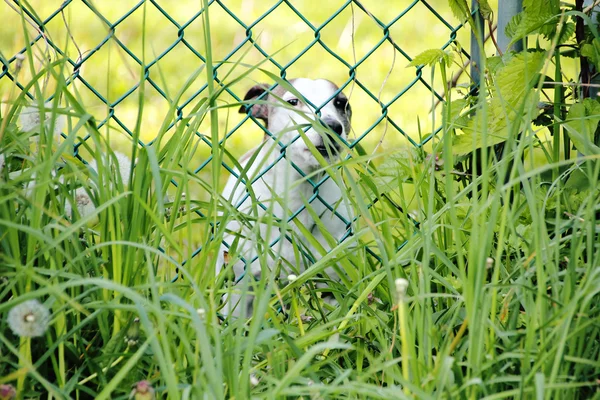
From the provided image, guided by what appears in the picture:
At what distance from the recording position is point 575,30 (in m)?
1.84

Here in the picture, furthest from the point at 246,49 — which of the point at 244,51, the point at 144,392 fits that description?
the point at 144,392

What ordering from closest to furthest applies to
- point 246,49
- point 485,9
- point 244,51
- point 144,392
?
Answer: point 144,392 → point 485,9 → point 246,49 → point 244,51

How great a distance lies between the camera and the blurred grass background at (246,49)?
13.8 ft

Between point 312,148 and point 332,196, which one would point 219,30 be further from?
point 312,148

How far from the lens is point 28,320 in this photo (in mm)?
1140

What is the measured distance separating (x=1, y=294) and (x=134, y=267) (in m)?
0.23

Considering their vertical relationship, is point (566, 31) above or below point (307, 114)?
above

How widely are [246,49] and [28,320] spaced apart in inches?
138

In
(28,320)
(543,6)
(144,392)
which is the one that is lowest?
(144,392)

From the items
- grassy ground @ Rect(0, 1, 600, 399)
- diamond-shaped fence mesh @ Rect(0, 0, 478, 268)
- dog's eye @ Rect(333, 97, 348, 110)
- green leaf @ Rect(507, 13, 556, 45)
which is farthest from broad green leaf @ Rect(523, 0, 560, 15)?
diamond-shaped fence mesh @ Rect(0, 0, 478, 268)

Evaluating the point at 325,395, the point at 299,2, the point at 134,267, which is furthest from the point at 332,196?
the point at 299,2

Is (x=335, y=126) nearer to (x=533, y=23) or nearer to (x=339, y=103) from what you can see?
(x=339, y=103)

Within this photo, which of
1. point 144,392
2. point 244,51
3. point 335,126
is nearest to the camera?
point 144,392

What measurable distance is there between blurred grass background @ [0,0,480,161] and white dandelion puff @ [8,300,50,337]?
2.78 m
